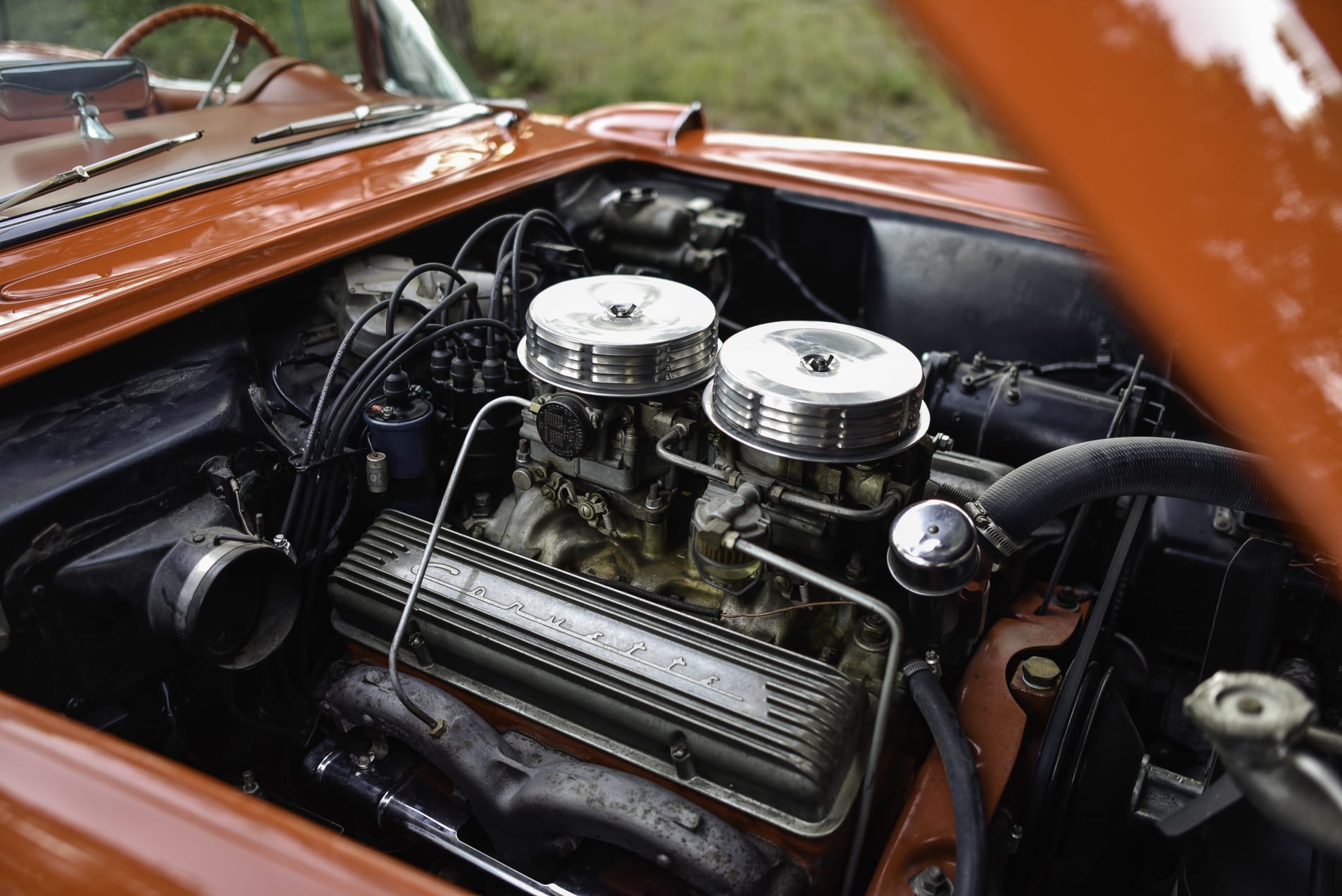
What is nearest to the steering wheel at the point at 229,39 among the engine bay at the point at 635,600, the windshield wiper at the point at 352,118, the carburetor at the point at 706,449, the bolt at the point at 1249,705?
the windshield wiper at the point at 352,118

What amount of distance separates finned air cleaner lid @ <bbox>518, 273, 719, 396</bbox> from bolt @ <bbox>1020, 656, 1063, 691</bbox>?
69 cm

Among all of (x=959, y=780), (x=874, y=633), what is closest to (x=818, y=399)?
(x=874, y=633)

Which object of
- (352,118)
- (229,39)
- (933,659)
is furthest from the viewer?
(229,39)

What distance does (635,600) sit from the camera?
144cm

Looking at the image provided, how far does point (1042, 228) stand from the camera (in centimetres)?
232

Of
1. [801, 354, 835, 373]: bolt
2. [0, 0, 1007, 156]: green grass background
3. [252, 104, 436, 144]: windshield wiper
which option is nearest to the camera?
[801, 354, 835, 373]: bolt

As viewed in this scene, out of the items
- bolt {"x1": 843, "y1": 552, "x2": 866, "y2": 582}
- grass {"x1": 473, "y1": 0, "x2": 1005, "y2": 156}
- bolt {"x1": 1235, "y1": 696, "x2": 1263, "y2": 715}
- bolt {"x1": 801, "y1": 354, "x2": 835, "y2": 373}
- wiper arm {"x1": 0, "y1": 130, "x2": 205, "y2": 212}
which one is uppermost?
wiper arm {"x1": 0, "y1": 130, "x2": 205, "y2": 212}

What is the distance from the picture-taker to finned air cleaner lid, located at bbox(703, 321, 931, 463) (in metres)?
1.28

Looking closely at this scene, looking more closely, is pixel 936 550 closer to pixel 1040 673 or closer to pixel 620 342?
pixel 1040 673

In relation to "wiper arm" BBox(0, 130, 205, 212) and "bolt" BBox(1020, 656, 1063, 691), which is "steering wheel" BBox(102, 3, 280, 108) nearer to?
"wiper arm" BBox(0, 130, 205, 212)

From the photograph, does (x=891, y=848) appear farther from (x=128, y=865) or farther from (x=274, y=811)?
(x=128, y=865)

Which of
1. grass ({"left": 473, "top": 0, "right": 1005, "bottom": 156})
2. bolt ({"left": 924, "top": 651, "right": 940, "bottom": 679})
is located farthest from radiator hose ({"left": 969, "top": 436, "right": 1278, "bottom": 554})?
grass ({"left": 473, "top": 0, "right": 1005, "bottom": 156})

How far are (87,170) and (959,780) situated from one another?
1.87m

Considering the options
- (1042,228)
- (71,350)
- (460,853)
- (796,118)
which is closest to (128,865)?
(460,853)
